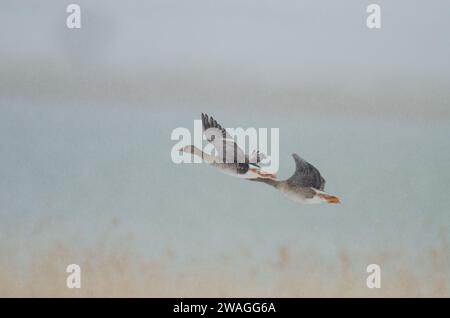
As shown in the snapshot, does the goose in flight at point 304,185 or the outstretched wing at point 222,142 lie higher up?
the outstretched wing at point 222,142

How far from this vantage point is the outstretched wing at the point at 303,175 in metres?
4.91

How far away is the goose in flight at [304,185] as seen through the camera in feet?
16.1

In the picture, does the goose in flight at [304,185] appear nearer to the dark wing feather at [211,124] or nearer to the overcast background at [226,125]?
the overcast background at [226,125]

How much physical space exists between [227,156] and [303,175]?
413mm

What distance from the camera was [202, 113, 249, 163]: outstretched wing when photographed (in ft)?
16.1

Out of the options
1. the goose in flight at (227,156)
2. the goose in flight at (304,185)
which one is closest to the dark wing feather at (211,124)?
the goose in flight at (227,156)

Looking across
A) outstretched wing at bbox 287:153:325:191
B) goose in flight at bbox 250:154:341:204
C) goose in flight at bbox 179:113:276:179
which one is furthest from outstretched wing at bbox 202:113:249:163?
outstretched wing at bbox 287:153:325:191

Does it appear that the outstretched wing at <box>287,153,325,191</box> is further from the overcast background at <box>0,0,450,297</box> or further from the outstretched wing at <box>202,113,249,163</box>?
the outstretched wing at <box>202,113,249,163</box>

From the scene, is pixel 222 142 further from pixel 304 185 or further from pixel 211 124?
pixel 304 185

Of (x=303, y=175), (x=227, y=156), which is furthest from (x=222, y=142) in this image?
(x=303, y=175)

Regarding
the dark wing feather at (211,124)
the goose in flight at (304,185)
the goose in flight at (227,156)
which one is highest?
the dark wing feather at (211,124)

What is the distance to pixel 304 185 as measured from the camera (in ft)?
16.1

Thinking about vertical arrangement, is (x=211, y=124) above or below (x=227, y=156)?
above

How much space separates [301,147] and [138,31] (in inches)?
41.1
